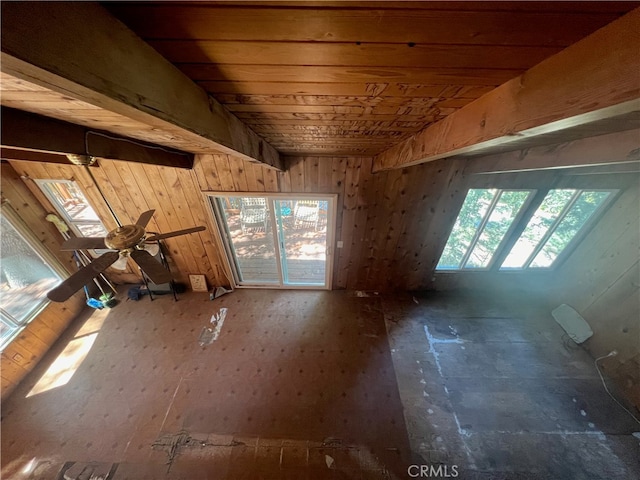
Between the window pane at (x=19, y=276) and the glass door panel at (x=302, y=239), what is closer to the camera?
the window pane at (x=19, y=276)

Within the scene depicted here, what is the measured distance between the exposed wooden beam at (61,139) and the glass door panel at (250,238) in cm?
123

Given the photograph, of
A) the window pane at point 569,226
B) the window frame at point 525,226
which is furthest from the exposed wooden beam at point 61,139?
the window pane at point 569,226

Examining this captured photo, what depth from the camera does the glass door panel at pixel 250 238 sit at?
3066 mm

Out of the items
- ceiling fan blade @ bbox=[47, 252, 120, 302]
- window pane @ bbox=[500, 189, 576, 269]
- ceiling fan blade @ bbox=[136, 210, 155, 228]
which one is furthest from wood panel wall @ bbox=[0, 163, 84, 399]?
window pane @ bbox=[500, 189, 576, 269]

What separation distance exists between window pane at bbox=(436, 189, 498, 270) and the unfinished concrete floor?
820 mm

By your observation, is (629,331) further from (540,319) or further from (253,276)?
(253,276)

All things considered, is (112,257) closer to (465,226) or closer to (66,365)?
(66,365)

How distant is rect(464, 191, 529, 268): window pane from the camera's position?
9.55ft

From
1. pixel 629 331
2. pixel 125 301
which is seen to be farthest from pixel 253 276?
pixel 629 331

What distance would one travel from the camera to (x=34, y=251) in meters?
2.84

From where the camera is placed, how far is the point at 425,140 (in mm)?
1341

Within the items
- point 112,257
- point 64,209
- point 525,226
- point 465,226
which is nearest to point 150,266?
point 112,257

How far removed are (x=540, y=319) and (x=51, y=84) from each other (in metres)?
4.96

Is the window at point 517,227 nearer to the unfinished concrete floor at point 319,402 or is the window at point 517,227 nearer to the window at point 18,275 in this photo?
the unfinished concrete floor at point 319,402
